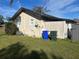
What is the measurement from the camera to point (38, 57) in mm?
11555

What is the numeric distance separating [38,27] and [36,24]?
1.93 feet

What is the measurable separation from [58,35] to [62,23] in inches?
68.2

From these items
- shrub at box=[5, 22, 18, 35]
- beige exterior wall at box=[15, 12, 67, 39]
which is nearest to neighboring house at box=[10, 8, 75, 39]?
beige exterior wall at box=[15, 12, 67, 39]

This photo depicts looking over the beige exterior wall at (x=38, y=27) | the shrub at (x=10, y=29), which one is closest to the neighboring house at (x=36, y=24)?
the beige exterior wall at (x=38, y=27)

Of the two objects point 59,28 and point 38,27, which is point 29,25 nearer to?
point 38,27

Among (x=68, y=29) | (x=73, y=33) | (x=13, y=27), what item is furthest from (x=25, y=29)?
(x=73, y=33)

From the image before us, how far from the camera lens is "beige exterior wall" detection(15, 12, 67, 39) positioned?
1056 inches

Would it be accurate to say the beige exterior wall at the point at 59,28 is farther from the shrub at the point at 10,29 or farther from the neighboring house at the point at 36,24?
the shrub at the point at 10,29

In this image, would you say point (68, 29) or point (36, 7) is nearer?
point (68, 29)

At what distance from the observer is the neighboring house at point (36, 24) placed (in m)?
26.9

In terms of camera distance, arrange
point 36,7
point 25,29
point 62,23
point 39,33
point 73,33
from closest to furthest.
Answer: point 73,33 < point 62,23 < point 39,33 < point 25,29 < point 36,7

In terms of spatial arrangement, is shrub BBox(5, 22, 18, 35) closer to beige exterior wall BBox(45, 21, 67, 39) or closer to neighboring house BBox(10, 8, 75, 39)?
neighboring house BBox(10, 8, 75, 39)

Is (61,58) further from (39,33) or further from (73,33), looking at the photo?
(39,33)

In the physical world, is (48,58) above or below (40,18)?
below
